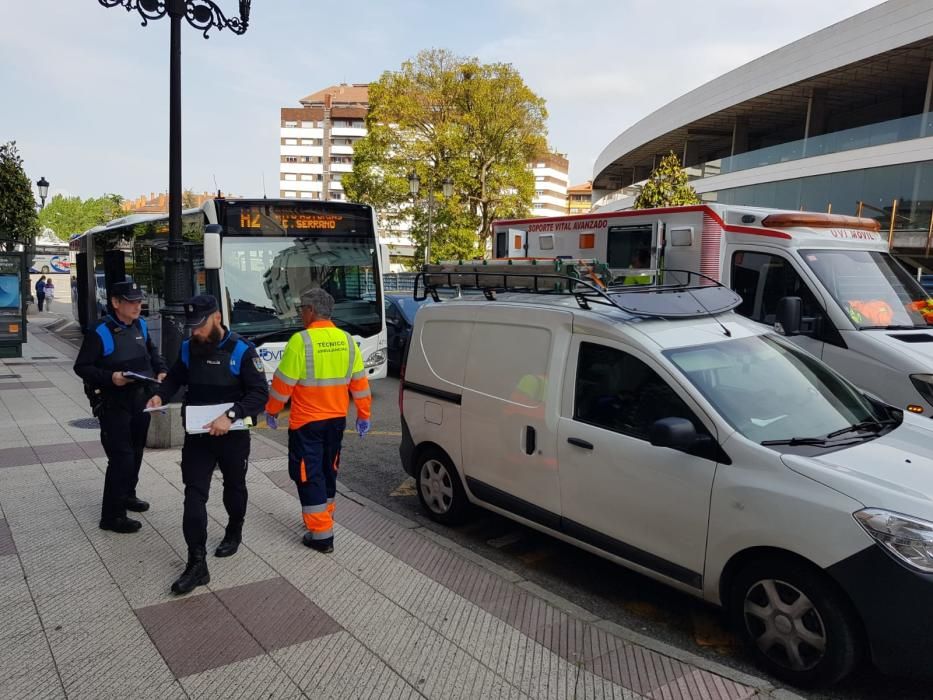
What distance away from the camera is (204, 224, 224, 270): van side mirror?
9094mm

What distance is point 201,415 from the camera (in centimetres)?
401

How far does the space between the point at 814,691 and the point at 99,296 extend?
1829 cm

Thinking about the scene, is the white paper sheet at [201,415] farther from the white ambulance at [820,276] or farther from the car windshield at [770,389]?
the white ambulance at [820,276]

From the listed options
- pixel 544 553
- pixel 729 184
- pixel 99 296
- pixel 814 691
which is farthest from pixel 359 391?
pixel 729 184

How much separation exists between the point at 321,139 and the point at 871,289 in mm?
95737

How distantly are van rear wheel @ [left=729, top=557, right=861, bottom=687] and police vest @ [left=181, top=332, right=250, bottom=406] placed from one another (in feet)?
9.72

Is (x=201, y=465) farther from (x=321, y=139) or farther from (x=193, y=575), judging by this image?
(x=321, y=139)

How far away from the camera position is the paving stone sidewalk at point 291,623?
A: 314 cm

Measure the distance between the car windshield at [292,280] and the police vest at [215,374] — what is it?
5.54 meters

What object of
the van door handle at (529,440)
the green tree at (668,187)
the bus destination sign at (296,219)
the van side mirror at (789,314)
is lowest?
the van door handle at (529,440)

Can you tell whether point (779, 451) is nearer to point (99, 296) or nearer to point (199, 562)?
point (199, 562)

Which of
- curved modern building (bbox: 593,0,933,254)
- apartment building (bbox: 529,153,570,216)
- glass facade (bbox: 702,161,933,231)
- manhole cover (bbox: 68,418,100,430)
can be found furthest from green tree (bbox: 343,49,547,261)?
apartment building (bbox: 529,153,570,216)

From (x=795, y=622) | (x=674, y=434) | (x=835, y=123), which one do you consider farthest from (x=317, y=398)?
(x=835, y=123)

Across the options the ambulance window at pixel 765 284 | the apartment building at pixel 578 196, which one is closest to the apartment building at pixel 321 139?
the apartment building at pixel 578 196
